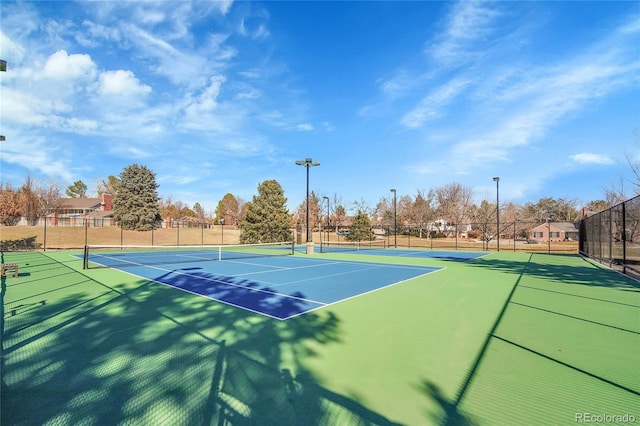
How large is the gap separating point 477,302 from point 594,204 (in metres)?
78.0

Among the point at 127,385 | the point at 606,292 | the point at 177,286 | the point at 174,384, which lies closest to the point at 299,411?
the point at 174,384

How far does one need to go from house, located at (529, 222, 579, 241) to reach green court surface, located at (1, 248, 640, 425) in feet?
197

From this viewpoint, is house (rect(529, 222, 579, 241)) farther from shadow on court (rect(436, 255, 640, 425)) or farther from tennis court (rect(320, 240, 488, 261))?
shadow on court (rect(436, 255, 640, 425))

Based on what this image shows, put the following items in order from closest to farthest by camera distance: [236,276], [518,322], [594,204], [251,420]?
1. [251,420]
2. [518,322]
3. [236,276]
4. [594,204]

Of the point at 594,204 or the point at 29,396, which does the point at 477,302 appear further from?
the point at 594,204

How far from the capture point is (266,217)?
32.8m

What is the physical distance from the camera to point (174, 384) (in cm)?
335

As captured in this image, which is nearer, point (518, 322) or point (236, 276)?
point (518, 322)

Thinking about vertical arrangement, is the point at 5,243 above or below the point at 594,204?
below

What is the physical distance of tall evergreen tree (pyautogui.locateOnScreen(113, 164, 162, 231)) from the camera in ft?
134

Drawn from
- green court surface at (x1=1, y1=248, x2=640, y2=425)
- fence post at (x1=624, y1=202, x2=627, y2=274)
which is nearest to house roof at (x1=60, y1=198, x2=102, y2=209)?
green court surface at (x1=1, y1=248, x2=640, y2=425)

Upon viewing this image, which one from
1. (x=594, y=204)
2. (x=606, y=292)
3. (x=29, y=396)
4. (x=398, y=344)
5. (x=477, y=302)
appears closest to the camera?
(x=29, y=396)

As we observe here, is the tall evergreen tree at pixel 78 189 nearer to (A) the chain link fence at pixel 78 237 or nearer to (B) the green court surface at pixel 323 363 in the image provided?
(A) the chain link fence at pixel 78 237

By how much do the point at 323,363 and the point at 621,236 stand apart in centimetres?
1412
